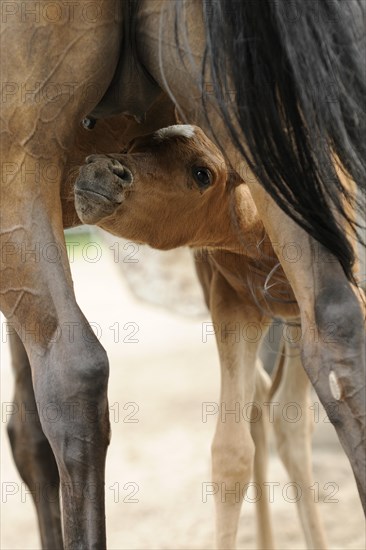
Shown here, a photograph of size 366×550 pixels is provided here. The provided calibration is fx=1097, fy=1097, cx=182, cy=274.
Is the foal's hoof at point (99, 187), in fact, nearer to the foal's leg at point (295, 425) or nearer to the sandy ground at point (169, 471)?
the foal's leg at point (295, 425)

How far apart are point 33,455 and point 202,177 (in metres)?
1.24

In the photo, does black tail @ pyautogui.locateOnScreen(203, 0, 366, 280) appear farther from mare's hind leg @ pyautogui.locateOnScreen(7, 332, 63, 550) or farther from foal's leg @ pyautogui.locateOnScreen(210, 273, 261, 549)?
mare's hind leg @ pyautogui.locateOnScreen(7, 332, 63, 550)

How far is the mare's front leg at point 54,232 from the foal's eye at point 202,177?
878 mm

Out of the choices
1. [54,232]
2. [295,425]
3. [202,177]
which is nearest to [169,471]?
[295,425]

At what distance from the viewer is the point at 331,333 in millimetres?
2529

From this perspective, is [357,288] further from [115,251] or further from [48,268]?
[115,251]

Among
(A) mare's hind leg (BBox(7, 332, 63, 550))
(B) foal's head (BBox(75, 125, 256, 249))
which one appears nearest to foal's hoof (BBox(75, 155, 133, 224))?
(B) foal's head (BBox(75, 125, 256, 249))

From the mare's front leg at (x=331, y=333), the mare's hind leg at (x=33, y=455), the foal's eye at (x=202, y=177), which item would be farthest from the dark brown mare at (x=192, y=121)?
the mare's hind leg at (x=33, y=455)

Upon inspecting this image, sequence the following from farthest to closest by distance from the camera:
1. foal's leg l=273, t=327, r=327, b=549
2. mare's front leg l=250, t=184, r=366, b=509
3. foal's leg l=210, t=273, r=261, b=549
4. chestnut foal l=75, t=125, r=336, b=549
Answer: foal's leg l=273, t=327, r=327, b=549, foal's leg l=210, t=273, r=261, b=549, chestnut foal l=75, t=125, r=336, b=549, mare's front leg l=250, t=184, r=366, b=509

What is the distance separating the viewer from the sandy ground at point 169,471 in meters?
5.21

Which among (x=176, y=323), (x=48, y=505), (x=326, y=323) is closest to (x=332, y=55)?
(x=326, y=323)

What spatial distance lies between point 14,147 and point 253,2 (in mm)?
689

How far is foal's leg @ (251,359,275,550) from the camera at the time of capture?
15.5 ft

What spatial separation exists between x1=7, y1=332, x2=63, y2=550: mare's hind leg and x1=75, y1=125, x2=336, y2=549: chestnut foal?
608 millimetres
